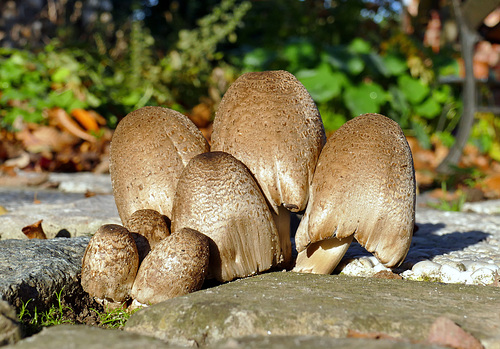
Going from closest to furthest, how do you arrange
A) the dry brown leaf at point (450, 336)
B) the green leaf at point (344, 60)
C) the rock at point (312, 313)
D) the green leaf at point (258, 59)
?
1. the dry brown leaf at point (450, 336)
2. the rock at point (312, 313)
3. the green leaf at point (344, 60)
4. the green leaf at point (258, 59)

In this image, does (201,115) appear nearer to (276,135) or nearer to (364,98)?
(364,98)

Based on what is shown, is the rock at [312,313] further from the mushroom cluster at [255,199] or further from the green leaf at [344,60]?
the green leaf at [344,60]

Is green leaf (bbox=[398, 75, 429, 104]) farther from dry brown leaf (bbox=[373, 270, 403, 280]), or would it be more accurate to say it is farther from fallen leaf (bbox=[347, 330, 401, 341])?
fallen leaf (bbox=[347, 330, 401, 341])

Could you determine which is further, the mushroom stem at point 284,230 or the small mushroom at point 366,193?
the mushroom stem at point 284,230

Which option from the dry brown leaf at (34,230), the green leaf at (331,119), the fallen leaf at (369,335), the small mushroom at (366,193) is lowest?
the green leaf at (331,119)

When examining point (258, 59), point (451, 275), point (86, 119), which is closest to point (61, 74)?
point (86, 119)

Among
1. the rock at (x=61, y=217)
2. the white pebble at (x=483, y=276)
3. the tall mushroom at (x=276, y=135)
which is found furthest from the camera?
the rock at (x=61, y=217)

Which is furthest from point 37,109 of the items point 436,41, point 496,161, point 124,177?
point 436,41

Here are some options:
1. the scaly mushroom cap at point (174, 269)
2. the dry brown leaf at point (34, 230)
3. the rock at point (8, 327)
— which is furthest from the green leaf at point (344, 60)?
the rock at point (8, 327)

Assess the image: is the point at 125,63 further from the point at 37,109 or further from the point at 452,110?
the point at 452,110
